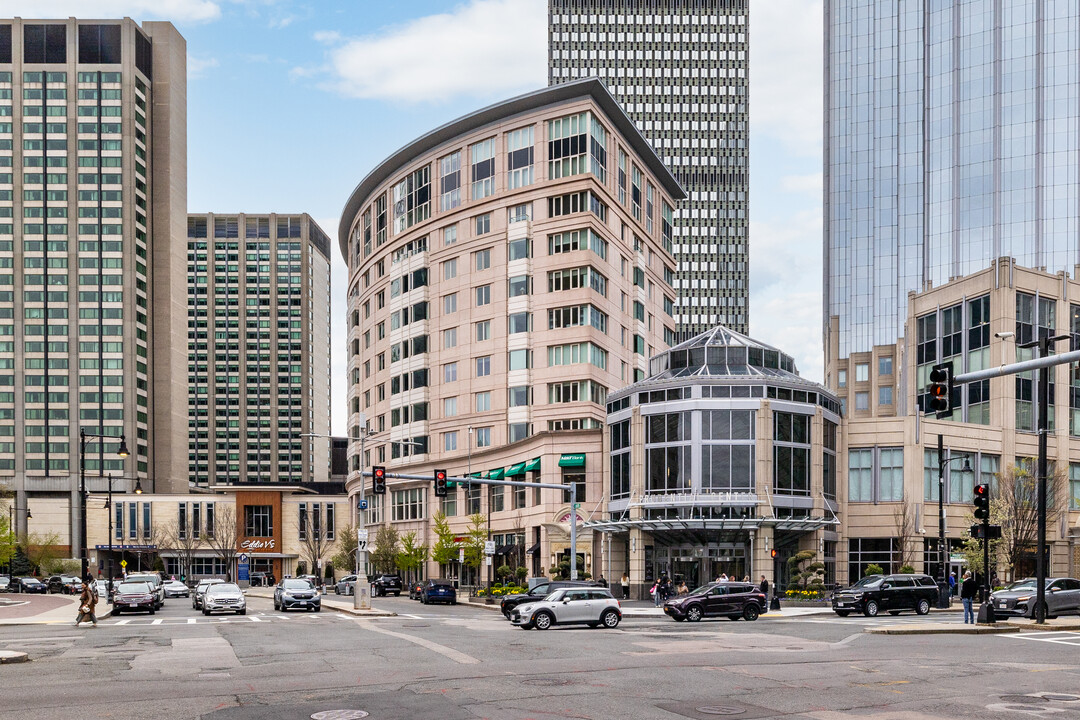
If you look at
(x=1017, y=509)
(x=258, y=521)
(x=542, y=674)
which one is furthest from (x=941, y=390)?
(x=258, y=521)

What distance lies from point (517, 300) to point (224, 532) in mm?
71324

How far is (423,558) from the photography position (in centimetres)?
8681

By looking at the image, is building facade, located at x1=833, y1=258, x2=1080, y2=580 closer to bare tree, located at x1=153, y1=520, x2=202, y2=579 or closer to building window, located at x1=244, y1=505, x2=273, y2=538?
building window, located at x1=244, y1=505, x2=273, y2=538

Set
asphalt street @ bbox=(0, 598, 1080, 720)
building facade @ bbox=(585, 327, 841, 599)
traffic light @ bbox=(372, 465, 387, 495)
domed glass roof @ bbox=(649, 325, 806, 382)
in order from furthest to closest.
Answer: domed glass roof @ bbox=(649, 325, 806, 382)
building facade @ bbox=(585, 327, 841, 599)
traffic light @ bbox=(372, 465, 387, 495)
asphalt street @ bbox=(0, 598, 1080, 720)

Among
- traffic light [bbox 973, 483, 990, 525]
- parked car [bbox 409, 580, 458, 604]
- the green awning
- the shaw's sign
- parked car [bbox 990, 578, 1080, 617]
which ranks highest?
traffic light [bbox 973, 483, 990, 525]

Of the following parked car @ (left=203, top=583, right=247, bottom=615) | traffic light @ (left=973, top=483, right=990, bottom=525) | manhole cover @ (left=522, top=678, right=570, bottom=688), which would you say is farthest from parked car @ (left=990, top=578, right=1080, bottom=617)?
parked car @ (left=203, top=583, right=247, bottom=615)

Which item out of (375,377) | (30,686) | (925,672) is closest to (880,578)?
(925,672)

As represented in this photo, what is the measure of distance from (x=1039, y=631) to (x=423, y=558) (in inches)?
2295

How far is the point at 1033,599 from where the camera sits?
3922cm

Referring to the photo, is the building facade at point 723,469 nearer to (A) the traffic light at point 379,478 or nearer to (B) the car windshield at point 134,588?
(A) the traffic light at point 379,478

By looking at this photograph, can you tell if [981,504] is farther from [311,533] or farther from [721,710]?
[311,533]

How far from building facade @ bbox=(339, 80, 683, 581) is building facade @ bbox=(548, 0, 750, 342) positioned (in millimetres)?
70417

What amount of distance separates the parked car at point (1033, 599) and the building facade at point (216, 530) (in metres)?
109

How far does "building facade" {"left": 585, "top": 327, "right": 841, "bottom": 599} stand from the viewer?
64.1 m
